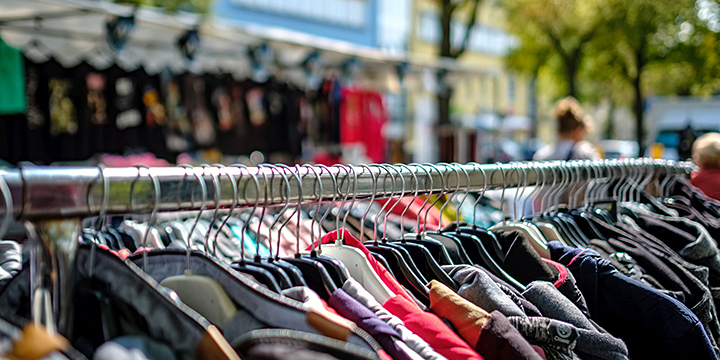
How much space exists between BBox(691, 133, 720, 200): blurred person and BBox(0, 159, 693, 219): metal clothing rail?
1.50m

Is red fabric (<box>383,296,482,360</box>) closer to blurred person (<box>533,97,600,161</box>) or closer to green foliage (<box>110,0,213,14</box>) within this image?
blurred person (<box>533,97,600,161</box>)

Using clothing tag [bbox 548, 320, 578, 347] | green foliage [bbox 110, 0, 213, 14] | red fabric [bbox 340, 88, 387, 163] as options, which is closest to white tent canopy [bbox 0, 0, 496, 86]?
red fabric [bbox 340, 88, 387, 163]

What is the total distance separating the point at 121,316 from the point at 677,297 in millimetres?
1291

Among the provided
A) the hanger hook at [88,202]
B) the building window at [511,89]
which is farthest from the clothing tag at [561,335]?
the building window at [511,89]

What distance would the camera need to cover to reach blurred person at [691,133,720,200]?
2697mm

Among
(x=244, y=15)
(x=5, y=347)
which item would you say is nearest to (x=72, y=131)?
(x=5, y=347)

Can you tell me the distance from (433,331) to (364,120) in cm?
604

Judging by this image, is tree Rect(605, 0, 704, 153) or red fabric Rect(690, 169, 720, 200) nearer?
red fabric Rect(690, 169, 720, 200)

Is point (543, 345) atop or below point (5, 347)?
below

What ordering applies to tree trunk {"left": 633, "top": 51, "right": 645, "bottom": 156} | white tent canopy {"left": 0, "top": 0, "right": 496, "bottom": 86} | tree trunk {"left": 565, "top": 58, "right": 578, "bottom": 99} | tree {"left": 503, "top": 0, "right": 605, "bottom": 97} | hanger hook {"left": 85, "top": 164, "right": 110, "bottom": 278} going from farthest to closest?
tree trunk {"left": 565, "top": 58, "right": 578, "bottom": 99}
tree {"left": 503, "top": 0, "right": 605, "bottom": 97}
tree trunk {"left": 633, "top": 51, "right": 645, "bottom": 156}
white tent canopy {"left": 0, "top": 0, "right": 496, "bottom": 86}
hanger hook {"left": 85, "top": 164, "right": 110, "bottom": 278}

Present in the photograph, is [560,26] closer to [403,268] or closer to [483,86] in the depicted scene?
[403,268]

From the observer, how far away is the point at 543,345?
109 cm

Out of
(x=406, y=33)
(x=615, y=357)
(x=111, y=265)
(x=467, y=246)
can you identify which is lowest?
(x=615, y=357)

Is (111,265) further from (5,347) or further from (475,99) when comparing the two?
(475,99)
